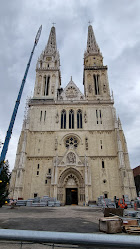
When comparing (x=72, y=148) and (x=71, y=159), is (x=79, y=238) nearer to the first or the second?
→ (x=71, y=159)

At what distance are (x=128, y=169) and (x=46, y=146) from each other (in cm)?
1370

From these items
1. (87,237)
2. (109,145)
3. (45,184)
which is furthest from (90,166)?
(87,237)

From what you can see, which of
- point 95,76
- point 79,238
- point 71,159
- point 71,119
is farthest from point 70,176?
point 79,238

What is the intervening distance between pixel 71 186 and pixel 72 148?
5.89m

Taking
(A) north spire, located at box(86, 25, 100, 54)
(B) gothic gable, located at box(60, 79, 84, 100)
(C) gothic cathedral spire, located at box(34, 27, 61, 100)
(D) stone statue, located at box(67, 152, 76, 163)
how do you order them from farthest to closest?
(A) north spire, located at box(86, 25, 100, 54)
(C) gothic cathedral spire, located at box(34, 27, 61, 100)
(B) gothic gable, located at box(60, 79, 84, 100)
(D) stone statue, located at box(67, 152, 76, 163)

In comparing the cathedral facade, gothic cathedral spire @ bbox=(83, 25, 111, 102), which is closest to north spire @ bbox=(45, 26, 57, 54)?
gothic cathedral spire @ bbox=(83, 25, 111, 102)

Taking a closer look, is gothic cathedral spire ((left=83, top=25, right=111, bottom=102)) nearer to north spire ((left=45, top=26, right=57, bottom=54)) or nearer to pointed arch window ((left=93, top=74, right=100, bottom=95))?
pointed arch window ((left=93, top=74, right=100, bottom=95))

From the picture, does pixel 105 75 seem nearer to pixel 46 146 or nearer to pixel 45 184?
pixel 46 146

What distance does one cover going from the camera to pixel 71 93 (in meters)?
30.7

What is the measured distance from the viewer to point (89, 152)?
973 inches

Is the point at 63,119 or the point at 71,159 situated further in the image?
the point at 63,119

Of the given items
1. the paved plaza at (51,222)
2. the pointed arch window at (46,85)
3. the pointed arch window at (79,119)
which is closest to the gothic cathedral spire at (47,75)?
the pointed arch window at (46,85)

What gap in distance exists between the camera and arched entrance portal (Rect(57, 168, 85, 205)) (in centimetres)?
2223

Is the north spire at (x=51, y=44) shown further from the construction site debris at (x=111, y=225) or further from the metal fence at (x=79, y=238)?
the metal fence at (x=79, y=238)
